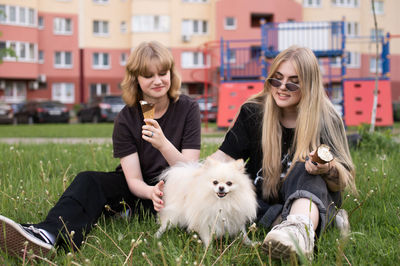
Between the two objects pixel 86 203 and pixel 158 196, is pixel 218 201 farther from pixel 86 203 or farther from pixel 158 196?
pixel 86 203

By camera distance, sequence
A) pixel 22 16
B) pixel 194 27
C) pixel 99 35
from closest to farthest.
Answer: pixel 22 16 < pixel 194 27 < pixel 99 35

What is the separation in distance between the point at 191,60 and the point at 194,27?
2.43 m

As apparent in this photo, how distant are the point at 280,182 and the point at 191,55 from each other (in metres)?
31.6

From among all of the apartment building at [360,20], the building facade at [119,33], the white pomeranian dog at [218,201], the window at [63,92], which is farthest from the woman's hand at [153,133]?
the window at [63,92]

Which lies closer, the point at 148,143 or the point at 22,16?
the point at 148,143

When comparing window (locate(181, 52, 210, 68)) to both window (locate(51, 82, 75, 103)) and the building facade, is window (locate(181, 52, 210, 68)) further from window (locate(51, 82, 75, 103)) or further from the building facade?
window (locate(51, 82, 75, 103))

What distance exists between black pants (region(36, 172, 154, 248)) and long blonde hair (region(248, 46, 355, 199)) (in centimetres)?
91

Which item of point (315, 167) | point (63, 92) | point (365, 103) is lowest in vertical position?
point (315, 167)

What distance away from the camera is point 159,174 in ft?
10.6

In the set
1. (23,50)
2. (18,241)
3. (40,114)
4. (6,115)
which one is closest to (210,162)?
(18,241)

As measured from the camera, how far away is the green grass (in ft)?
7.43

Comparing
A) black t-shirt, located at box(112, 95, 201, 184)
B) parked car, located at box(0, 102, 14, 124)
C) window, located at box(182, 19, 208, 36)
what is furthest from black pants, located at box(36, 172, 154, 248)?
window, located at box(182, 19, 208, 36)

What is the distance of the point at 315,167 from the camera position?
2578 mm

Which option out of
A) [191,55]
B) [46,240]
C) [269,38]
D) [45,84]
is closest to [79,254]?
[46,240]
